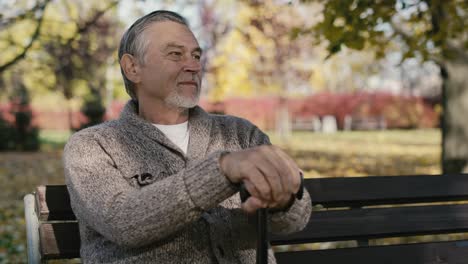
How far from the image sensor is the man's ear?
217cm

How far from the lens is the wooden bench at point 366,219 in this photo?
7.38 feet

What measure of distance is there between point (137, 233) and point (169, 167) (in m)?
0.45

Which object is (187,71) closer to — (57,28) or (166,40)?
(166,40)

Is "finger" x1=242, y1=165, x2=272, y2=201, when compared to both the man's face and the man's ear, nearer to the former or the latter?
the man's face

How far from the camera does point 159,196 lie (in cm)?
156

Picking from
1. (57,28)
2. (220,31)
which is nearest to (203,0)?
(220,31)

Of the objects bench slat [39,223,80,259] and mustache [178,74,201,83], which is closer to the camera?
mustache [178,74,201,83]

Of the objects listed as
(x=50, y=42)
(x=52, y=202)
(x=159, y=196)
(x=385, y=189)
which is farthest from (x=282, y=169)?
(x=50, y=42)

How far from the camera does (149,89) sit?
218cm

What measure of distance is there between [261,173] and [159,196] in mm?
289

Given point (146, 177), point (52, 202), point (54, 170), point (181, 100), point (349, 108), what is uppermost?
point (181, 100)

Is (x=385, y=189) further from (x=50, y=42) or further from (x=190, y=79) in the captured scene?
(x=50, y=42)

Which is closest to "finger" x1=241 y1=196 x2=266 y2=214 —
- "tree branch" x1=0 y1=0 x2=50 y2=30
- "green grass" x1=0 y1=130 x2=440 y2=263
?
"green grass" x1=0 y1=130 x2=440 y2=263

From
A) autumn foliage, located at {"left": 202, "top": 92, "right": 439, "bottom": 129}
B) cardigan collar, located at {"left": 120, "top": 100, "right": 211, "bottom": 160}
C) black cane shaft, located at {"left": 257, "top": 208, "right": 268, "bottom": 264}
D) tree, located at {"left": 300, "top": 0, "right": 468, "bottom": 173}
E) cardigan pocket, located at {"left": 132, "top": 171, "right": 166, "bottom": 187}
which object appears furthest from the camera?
autumn foliage, located at {"left": 202, "top": 92, "right": 439, "bottom": 129}
